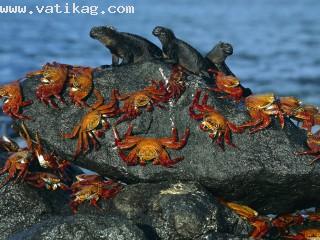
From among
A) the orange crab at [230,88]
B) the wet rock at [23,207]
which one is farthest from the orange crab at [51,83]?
the orange crab at [230,88]

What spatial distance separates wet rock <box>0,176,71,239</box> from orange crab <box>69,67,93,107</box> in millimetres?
1493

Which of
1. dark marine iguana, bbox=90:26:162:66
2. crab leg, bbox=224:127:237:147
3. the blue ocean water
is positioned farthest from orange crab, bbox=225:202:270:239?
the blue ocean water

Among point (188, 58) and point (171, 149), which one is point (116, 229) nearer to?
point (171, 149)

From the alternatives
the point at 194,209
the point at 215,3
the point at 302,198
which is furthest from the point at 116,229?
the point at 215,3

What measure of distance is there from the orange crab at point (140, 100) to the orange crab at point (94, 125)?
13 cm

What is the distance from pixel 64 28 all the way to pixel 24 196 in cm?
4966

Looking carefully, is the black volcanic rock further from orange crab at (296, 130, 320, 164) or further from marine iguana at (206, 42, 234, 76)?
marine iguana at (206, 42, 234, 76)

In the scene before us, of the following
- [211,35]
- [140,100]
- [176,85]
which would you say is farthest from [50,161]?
[211,35]

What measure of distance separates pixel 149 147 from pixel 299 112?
2331 millimetres

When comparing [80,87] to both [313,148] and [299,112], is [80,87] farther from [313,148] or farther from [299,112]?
[313,148]

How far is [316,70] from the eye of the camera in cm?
4191

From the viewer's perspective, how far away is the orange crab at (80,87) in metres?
11.7

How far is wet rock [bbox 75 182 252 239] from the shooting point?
10.6 meters

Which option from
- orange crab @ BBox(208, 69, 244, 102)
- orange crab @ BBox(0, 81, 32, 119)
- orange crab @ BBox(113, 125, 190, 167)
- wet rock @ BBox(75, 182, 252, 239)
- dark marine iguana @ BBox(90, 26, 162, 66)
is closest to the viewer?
wet rock @ BBox(75, 182, 252, 239)
